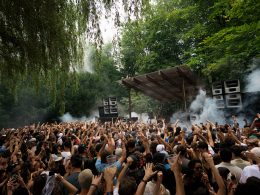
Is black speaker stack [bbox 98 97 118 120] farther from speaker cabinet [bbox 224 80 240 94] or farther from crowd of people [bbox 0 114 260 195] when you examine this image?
crowd of people [bbox 0 114 260 195]

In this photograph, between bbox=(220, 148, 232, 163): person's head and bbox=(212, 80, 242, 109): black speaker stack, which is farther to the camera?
bbox=(212, 80, 242, 109): black speaker stack

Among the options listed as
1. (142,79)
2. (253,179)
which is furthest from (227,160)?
(142,79)

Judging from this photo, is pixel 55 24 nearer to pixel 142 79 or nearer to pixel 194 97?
pixel 142 79

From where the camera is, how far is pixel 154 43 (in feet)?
86.1

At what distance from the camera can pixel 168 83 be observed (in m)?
17.0

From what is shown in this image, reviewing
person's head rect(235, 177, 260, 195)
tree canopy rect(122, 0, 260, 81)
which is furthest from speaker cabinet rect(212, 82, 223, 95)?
person's head rect(235, 177, 260, 195)

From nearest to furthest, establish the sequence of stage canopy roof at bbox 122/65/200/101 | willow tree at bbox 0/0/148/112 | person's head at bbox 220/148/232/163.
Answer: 1. person's head at bbox 220/148/232/163
2. willow tree at bbox 0/0/148/112
3. stage canopy roof at bbox 122/65/200/101

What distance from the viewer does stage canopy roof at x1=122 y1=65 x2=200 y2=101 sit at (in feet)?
48.2

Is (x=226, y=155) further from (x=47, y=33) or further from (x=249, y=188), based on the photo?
(x=47, y=33)

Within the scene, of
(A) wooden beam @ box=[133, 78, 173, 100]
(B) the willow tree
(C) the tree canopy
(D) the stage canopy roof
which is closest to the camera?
(B) the willow tree

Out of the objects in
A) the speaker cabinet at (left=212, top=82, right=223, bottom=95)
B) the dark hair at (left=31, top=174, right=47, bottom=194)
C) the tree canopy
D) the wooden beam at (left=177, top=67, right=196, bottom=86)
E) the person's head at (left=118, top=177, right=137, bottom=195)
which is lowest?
the dark hair at (left=31, top=174, right=47, bottom=194)

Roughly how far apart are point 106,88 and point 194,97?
18.7m

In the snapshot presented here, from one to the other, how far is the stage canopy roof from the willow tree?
8.32 metres

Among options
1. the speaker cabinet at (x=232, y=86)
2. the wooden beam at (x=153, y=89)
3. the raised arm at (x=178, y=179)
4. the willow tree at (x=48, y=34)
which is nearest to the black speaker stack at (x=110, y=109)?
the wooden beam at (x=153, y=89)
